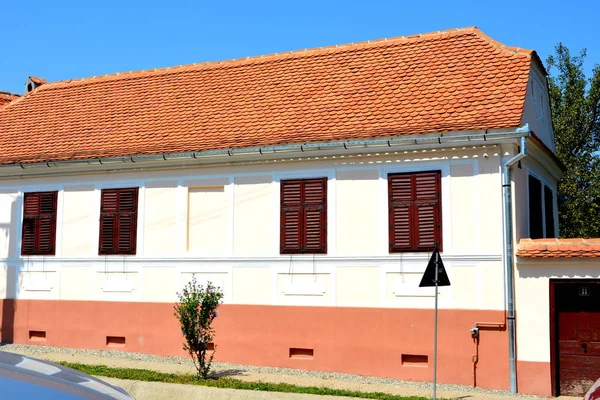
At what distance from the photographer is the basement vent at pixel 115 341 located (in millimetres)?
15875

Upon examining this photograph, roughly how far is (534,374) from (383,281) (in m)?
3.09

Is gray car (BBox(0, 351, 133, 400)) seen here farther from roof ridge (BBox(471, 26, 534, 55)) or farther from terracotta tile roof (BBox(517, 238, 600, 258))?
roof ridge (BBox(471, 26, 534, 55))

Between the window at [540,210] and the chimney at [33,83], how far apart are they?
14006 millimetres

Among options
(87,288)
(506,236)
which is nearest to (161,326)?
(87,288)

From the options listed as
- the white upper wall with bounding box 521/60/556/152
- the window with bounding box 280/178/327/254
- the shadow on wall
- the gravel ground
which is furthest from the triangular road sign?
the shadow on wall

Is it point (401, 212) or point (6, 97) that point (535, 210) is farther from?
point (6, 97)

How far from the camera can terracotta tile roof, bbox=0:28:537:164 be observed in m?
13.9

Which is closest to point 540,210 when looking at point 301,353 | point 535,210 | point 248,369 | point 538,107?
point 535,210

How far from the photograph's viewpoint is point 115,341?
16.0 meters

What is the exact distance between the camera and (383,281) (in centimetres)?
1360

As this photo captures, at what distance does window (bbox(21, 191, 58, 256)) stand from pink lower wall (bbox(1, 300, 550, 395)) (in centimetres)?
124

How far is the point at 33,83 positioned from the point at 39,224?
571cm

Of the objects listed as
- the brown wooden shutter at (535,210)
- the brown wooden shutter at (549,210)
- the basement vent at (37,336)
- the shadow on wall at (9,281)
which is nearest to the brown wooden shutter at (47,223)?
the shadow on wall at (9,281)

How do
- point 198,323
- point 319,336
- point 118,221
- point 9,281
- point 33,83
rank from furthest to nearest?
point 33,83 < point 9,281 < point 118,221 < point 319,336 < point 198,323
